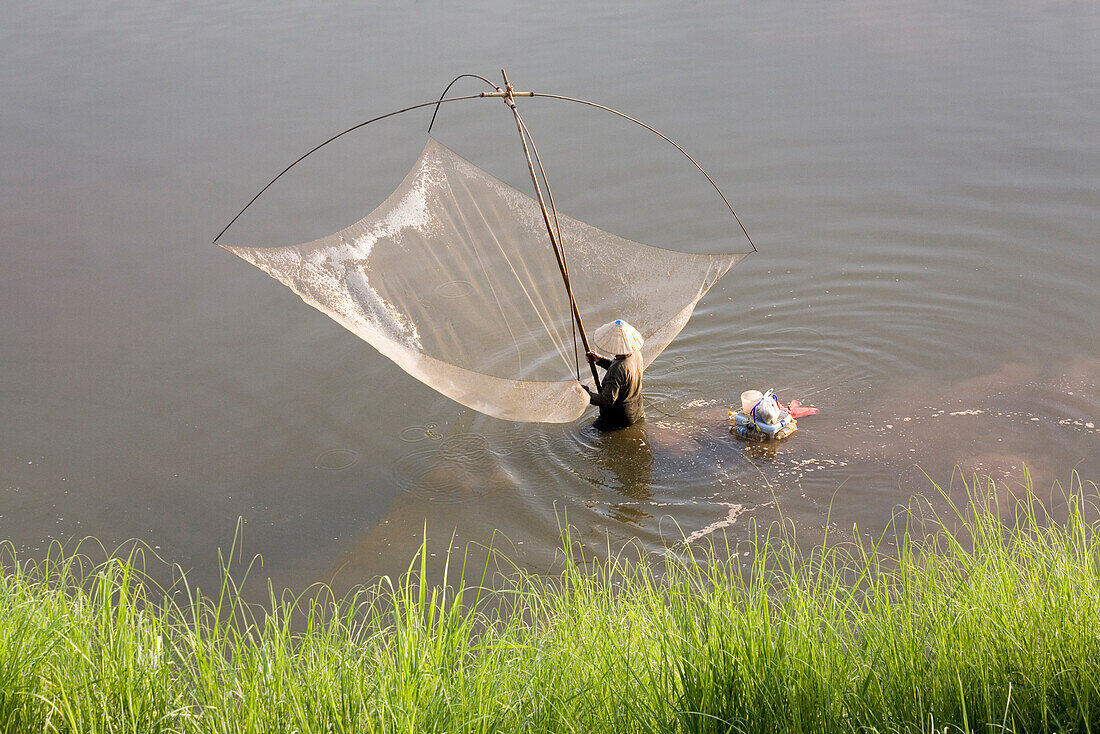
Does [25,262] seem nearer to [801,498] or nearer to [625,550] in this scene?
[625,550]

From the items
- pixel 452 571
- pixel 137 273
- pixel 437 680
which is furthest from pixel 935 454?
pixel 137 273

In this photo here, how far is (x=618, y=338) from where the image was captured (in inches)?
180

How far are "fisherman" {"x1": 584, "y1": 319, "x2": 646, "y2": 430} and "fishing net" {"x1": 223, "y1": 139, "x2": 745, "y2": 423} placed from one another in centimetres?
14

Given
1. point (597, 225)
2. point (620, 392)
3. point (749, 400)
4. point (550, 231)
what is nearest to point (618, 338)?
point (620, 392)

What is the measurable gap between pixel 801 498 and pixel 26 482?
3895mm

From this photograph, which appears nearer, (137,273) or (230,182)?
(137,273)

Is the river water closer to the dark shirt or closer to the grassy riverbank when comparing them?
the dark shirt

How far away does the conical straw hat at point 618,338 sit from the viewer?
4566mm

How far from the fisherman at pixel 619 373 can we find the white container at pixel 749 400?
52 centimetres

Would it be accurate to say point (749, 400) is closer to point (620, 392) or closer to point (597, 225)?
point (620, 392)

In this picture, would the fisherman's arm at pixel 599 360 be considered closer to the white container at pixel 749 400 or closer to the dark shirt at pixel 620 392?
the dark shirt at pixel 620 392

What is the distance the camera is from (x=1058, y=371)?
5.18m

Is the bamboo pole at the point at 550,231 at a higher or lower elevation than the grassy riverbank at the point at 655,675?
higher

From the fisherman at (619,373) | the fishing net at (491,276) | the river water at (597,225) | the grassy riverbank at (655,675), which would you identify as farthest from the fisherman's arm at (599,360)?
the grassy riverbank at (655,675)
